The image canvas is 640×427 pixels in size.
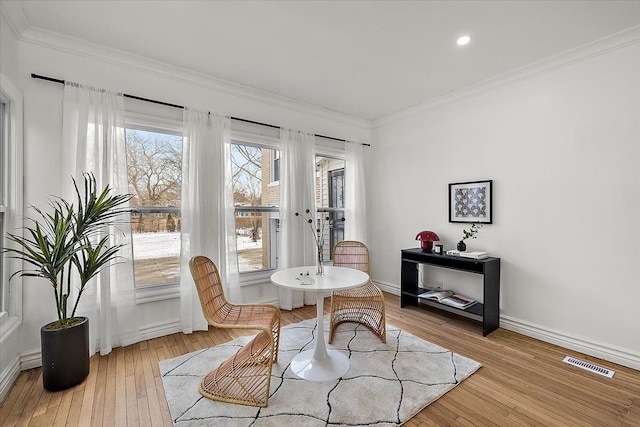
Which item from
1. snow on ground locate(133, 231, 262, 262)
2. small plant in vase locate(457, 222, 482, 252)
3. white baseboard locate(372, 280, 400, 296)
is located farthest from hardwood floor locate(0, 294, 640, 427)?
white baseboard locate(372, 280, 400, 296)

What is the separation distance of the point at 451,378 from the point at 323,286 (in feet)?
3.88

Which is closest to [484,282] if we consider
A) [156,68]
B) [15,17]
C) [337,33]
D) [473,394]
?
[473,394]

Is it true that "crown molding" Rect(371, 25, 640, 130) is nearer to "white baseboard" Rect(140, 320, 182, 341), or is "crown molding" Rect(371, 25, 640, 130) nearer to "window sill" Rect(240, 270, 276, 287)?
"window sill" Rect(240, 270, 276, 287)

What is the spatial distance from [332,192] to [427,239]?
1665mm

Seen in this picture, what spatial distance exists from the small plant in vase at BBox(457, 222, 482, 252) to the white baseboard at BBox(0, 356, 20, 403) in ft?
13.2

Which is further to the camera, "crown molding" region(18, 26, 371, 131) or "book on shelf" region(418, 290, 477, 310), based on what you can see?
"book on shelf" region(418, 290, 477, 310)

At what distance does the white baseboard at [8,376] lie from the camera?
1.94m

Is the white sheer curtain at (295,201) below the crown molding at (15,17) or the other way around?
below

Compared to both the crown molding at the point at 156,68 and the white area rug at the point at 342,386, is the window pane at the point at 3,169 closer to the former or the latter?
the crown molding at the point at 156,68

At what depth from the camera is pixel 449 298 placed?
3350 mm

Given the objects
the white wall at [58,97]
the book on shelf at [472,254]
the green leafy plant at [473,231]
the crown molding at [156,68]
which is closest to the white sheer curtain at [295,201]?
the crown molding at [156,68]

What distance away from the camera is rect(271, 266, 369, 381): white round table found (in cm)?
215

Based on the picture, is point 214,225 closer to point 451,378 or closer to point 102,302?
point 102,302

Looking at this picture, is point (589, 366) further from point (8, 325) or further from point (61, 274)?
point (8, 325)
